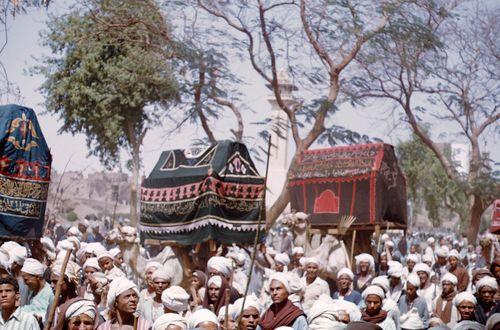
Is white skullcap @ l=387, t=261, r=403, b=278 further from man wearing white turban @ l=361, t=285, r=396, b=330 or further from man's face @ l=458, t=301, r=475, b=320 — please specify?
man's face @ l=458, t=301, r=475, b=320

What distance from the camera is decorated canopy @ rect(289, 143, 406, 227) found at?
54.6 feet

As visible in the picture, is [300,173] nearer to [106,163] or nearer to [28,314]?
[106,163]

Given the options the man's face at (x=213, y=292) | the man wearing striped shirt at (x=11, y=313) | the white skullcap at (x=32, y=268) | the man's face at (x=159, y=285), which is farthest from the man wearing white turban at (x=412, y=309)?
the man wearing striped shirt at (x=11, y=313)

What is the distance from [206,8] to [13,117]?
31.8 feet

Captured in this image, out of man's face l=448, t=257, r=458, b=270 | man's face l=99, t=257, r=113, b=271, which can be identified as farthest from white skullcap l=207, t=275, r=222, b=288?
man's face l=448, t=257, r=458, b=270

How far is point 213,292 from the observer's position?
919 centimetres

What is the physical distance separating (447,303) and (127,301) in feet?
17.1

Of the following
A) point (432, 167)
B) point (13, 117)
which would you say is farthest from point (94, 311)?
point (432, 167)

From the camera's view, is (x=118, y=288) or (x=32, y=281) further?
(x=32, y=281)

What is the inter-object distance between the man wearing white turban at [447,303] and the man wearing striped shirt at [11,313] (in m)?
5.43

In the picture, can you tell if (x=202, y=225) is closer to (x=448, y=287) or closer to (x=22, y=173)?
(x=22, y=173)

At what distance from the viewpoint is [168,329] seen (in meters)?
6.27

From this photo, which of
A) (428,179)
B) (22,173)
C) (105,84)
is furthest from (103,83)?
(428,179)

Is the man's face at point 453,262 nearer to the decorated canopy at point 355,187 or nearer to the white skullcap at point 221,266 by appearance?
the decorated canopy at point 355,187
